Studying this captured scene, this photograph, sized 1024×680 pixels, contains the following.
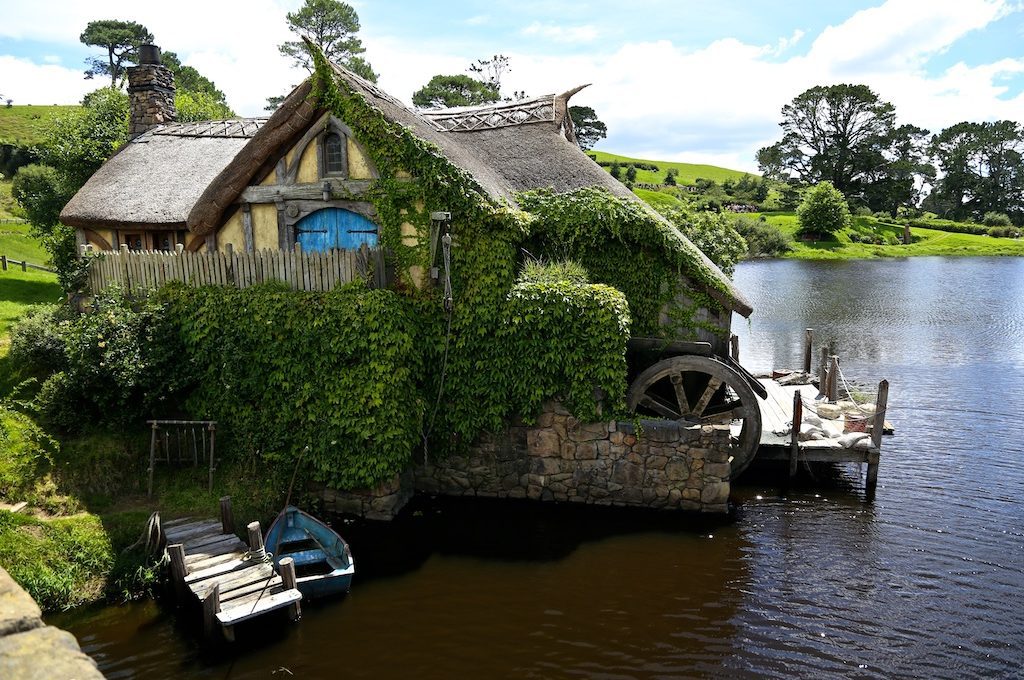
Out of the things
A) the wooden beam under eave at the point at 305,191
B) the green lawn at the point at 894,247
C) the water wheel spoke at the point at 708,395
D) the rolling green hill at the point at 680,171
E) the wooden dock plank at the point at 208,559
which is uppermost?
the rolling green hill at the point at 680,171

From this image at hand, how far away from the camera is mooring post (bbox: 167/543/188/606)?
381 inches

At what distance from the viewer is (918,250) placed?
2584 inches

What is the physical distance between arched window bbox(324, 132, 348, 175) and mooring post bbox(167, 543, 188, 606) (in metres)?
7.41

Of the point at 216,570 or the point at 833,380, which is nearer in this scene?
the point at 216,570

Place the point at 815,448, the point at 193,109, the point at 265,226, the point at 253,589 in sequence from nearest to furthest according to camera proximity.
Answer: the point at 253,589 < the point at 265,226 < the point at 815,448 < the point at 193,109

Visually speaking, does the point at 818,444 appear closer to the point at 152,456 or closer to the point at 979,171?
the point at 152,456

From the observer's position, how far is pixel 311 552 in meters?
10.6

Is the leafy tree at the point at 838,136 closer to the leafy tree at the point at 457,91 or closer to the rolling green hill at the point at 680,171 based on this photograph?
the rolling green hill at the point at 680,171

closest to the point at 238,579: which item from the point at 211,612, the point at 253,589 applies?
the point at 253,589

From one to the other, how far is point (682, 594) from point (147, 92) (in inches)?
830

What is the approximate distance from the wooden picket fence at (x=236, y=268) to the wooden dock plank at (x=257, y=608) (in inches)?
220

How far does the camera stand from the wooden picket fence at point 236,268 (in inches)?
493

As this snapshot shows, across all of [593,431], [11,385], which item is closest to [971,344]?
[593,431]

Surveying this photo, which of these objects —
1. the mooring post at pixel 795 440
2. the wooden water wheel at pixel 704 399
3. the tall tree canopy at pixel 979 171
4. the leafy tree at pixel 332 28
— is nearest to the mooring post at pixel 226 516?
the wooden water wheel at pixel 704 399
